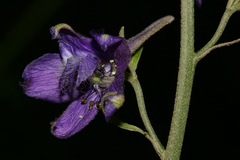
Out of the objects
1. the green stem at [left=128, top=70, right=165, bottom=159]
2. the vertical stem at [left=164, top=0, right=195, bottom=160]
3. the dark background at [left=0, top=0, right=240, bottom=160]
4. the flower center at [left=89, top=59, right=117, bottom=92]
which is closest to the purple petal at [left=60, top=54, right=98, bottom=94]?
the flower center at [left=89, top=59, right=117, bottom=92]

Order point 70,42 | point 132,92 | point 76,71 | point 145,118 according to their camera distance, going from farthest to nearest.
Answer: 1. point 132,92
2. point 76,71
3. point 70,42
4. point 145,118

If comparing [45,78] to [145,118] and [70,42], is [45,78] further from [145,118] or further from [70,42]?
[145,118]

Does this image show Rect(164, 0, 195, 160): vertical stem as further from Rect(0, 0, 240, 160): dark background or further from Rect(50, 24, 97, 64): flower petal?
Rect(0, 0, 240, 160): dark background

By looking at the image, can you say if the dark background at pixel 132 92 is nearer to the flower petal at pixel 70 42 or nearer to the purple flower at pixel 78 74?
the purple flower at pixel 78 74

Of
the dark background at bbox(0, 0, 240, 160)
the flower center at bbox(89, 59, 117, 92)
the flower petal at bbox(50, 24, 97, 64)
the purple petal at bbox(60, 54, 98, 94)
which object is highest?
the flower petal at bbox(50, 24, 97, 64)

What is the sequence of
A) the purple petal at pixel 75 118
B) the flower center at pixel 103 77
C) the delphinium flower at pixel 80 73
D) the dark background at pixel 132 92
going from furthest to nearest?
1. the dark background at pixel 132 92
2. the flower center at pixel 103 77
3. the purple petal at pixel 75 118
4. the delphinium flower at pixel 80 73

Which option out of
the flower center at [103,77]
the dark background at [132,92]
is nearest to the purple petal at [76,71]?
the flower center at [103,77]

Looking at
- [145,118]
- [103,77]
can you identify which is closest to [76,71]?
[103,77]
